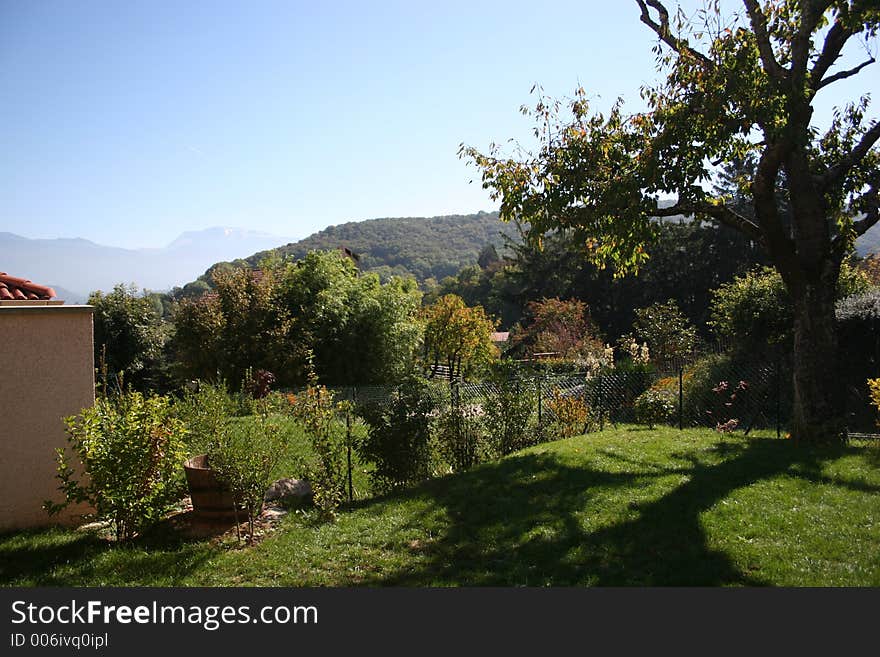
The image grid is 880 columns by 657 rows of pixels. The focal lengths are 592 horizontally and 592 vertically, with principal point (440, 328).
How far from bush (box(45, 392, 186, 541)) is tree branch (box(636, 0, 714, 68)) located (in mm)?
8703

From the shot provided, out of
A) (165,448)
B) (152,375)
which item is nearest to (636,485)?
(165,448)

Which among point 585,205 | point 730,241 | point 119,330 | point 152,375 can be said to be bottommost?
point 152,375

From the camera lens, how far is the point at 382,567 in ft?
16.9

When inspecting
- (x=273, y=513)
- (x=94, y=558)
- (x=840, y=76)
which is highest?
(x=840, y=76)

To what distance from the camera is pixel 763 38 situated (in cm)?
889

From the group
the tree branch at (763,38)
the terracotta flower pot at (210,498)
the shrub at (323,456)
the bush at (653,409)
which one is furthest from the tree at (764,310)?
the terracotta flower pot at (210,498)

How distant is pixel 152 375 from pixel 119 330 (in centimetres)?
228

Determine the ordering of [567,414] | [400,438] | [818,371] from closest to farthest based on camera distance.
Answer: [400,438] → [818,371] → [567,414]

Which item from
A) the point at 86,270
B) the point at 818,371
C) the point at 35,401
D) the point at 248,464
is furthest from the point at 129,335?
the point at 86,270

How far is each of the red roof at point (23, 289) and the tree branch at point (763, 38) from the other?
36.6ft

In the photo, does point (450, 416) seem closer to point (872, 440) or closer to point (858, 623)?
point (858, 623)

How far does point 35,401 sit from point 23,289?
10.3 ft

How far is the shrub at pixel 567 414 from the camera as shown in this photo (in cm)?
1045

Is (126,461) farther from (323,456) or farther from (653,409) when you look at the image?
(653,409)
